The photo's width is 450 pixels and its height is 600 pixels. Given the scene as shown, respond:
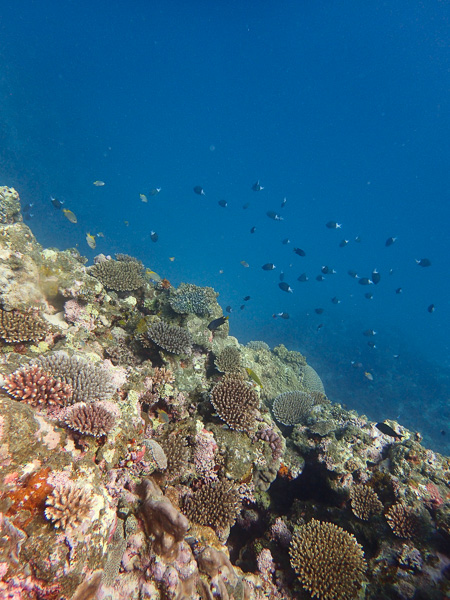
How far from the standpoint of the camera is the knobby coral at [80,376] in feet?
14.3

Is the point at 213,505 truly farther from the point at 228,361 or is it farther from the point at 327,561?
the point at 228,361

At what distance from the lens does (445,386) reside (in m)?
31.7

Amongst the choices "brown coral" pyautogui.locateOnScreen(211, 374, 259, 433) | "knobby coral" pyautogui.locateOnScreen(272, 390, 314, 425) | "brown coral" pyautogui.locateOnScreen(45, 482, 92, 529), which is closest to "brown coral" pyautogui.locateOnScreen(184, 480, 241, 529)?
"brown coral" pyautogui.locateOnScreen(211, 374, 259, 433)

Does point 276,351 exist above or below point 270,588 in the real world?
above

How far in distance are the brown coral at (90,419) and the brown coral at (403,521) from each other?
5324 mm

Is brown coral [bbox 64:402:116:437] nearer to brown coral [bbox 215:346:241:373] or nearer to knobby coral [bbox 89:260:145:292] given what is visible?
brown coral [bbox 215:346:241:373]

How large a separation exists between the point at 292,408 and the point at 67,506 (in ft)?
23.2

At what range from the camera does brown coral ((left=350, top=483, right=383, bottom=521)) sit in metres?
5.14

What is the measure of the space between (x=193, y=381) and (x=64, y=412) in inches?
125

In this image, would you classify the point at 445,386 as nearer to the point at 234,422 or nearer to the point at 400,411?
the point at 400,411

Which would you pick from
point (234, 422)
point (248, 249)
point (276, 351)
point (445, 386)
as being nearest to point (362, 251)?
point (248, 249)

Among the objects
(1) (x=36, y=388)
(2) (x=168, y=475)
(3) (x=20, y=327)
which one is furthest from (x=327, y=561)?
(3) (x=20, y=327)

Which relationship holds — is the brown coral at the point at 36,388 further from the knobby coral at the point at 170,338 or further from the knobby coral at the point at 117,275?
the knobby coral at the point at 117,275

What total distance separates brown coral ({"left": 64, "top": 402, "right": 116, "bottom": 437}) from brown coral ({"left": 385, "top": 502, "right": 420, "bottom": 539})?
210 inches
